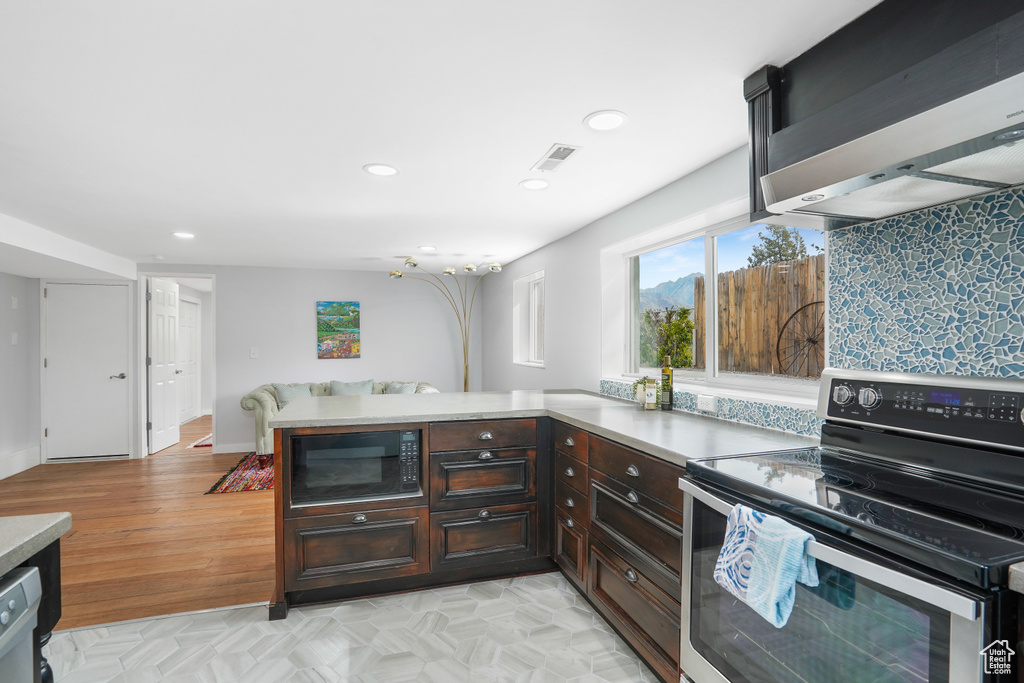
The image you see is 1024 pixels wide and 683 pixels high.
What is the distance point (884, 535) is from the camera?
0.98 m

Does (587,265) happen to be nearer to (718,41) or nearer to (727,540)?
(718,41)

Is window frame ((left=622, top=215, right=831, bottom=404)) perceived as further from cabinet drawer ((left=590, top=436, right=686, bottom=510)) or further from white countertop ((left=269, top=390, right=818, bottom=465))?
cabinet drawer ((left=590, top=436, right=686, bottom=510))

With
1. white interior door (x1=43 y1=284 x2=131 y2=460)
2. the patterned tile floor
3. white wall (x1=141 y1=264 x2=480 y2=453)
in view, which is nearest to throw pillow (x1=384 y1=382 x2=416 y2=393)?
white wall (x1=141 y1=264 x2=480 y2=453)

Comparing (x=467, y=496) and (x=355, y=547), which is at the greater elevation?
(x=467, y=496)

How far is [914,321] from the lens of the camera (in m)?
1.60

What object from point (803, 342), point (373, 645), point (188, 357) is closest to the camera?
point (373, 645)

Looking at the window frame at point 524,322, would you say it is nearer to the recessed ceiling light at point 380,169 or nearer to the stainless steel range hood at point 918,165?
the recessed ceiling light at point 380,169

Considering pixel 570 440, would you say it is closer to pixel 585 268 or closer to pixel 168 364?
pixel 585 268

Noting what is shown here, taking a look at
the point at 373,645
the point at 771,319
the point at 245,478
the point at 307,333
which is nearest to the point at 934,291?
the point at 771,319

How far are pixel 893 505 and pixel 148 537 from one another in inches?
157

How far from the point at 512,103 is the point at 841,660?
1.87 metres

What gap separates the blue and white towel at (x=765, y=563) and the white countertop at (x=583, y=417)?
0.40 meters

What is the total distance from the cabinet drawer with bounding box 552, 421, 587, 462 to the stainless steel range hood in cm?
128

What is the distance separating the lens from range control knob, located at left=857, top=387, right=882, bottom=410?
153 cm
